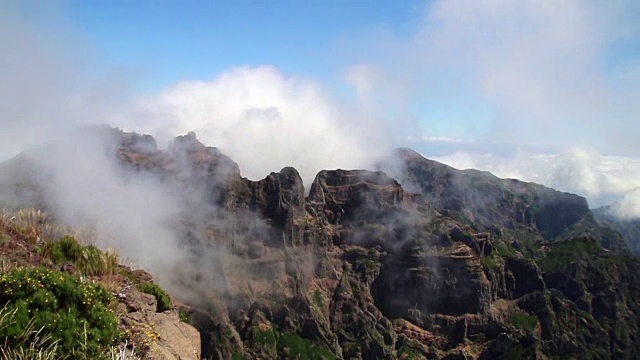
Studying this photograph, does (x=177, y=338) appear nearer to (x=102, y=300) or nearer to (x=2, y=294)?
(x=102, y=300)

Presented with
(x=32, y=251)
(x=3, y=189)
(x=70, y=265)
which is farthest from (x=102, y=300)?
(x=3, y=189)

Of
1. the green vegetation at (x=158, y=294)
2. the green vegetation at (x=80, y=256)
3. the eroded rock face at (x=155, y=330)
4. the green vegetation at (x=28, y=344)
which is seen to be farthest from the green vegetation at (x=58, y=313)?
the green vegetation at (x=158, y=294)

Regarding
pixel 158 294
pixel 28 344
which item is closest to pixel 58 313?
pixel 28 344

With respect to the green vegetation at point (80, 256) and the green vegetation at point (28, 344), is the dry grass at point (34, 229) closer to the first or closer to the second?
the green vegetation at point (80, 256)

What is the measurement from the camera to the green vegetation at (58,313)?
13172 mm

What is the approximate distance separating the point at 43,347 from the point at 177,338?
6.03 meters

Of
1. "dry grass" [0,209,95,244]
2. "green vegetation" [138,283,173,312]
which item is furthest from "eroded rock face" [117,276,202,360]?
"dry grass" [0,209,95,244]

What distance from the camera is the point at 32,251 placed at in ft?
69.6

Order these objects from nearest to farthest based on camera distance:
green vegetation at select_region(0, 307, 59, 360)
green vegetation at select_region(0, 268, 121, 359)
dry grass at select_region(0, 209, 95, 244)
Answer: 1. green vegetation at select_region(0, 307, 59, 360)
2. green vegetation at select_region(0, 268, 121, 359)
3. dry grass at select_region(0, 209, 95, 244)

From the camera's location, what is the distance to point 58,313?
46.3 ft

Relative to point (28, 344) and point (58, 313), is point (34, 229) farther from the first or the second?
point (28, 344)

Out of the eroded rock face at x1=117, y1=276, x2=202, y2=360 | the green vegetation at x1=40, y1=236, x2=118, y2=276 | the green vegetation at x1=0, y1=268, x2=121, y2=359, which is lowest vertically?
the eroded rock face at x1=117, y1=276, x2=202, y2=360

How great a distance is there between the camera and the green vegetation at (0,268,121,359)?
13.2 metres

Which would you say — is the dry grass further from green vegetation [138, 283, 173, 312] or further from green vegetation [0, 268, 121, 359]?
green vegetation [0, 268, 121, 359]
